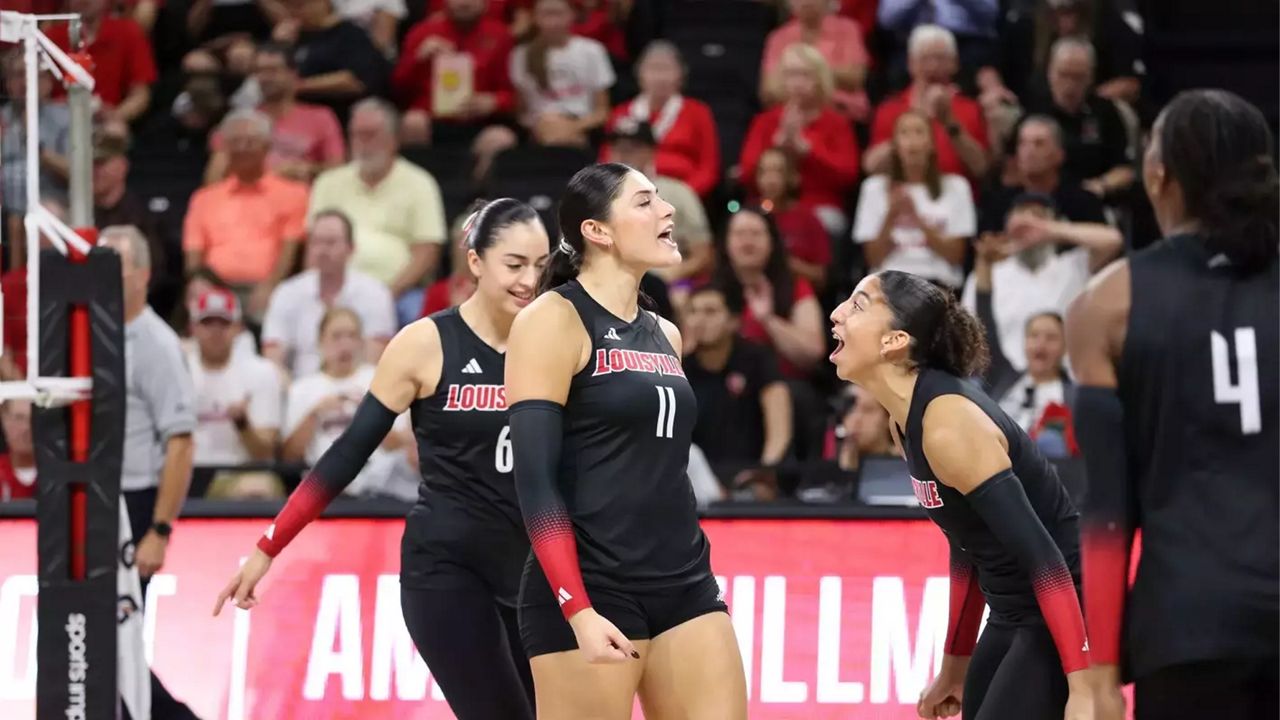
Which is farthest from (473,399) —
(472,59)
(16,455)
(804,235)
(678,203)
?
(472,59)

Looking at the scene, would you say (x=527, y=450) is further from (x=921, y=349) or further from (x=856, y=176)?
(x=856, y=176)

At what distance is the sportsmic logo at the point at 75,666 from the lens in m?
4.99

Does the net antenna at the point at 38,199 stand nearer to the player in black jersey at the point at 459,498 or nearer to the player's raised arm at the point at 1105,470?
the player in black jersey at the point at 459,498

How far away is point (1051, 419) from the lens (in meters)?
8.12

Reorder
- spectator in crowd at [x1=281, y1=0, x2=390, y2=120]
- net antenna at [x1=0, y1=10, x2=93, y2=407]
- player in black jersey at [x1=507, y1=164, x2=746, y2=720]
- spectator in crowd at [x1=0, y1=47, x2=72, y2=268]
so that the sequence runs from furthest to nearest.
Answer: spectator in crowd at [x1=281, y1=0, x2=390, y2=120]
spectator in crowd at [x1=0, y1=47, x2=72, y2=268]
net antenna at [x1=0, y1=10, x2=93, y2=407]
player in black jersey at [x1=507, y1=164, x2=746, y2=720]

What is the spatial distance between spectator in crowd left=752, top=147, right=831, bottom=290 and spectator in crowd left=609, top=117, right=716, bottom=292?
92 mm

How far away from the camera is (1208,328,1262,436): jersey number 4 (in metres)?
3.31

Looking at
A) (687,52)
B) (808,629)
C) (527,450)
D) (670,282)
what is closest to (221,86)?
(687,52)

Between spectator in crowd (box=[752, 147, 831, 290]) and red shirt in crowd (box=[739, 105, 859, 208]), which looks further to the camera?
red shirt in crowd (box=[739, 105, 859, 208])

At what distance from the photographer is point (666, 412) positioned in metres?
4.42

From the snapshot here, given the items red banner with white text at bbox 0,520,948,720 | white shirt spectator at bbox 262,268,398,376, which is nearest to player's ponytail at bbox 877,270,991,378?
red banner with white text at bbox 0,520,948,720

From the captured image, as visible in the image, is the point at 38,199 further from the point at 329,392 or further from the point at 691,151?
the point at 691,151

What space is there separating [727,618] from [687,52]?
7.54 meters

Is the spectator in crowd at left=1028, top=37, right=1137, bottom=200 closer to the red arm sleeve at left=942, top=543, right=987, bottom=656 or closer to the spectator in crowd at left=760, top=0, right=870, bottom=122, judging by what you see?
the spectator in crowd at left=760, top=0, right=870, bottom=122
